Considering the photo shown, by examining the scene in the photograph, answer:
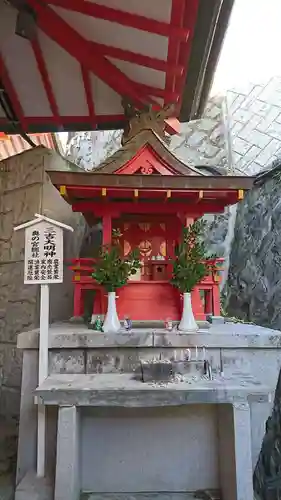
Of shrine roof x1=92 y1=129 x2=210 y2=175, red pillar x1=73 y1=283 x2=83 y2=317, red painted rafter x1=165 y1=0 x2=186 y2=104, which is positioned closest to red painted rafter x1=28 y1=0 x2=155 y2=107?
red painted rafter x1=165 y1=0 x2=186 y2=104

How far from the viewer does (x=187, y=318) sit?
13.1ft

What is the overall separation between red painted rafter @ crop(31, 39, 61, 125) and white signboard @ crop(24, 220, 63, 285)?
3.20 meters

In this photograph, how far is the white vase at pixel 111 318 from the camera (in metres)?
3.90

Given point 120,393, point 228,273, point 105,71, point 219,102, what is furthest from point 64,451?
point 219,102

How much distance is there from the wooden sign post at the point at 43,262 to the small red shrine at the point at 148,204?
571 mm

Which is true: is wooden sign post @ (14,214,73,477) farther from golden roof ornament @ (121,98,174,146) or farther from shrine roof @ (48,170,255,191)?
golden roof ornament @ (121,98,174,146)

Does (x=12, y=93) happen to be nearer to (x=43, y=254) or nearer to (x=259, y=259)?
(x=43, y=254)

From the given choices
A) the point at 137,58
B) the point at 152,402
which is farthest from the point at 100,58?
the point at 152,402

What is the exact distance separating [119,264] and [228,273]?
4.02m

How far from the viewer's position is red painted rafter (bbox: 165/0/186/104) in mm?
3682

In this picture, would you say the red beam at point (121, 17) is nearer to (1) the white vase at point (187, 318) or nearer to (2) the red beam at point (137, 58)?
(2) the red beam at point (137, 58)

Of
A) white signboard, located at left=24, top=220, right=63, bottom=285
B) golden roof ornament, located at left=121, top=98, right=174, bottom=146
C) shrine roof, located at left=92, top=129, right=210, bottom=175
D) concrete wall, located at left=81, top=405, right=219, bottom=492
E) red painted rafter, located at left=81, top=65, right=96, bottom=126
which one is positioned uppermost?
red painted rafter, located at left=81, top=65, right=96, bottom=126

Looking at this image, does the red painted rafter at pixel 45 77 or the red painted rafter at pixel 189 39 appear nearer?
the red painted rafter at pixel 189 39

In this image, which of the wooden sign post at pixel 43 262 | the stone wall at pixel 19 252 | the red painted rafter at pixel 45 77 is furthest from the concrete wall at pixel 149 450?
the red painted rafter at pixel 45 77
